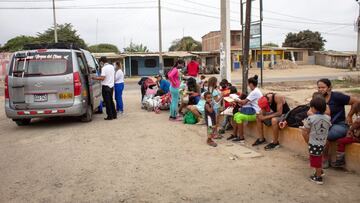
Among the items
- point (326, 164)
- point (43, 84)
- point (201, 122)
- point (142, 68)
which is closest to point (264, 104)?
point (326, 164)

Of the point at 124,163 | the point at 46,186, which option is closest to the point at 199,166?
the point at 124,163

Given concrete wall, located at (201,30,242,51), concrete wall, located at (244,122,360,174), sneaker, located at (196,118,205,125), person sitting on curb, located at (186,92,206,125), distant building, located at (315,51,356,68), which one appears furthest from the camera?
concrete wall, located at (201,30,242,51)

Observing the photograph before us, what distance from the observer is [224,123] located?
798cm

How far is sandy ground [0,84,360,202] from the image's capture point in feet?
13.7

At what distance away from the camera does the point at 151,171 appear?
5094 millimetres

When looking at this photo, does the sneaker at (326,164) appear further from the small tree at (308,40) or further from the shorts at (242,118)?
the small tree at (308,40)

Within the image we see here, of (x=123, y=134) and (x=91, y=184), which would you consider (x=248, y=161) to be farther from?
(x=123, y=134)

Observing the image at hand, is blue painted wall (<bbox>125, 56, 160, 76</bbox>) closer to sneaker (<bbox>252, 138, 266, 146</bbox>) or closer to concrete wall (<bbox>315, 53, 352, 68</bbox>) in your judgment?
concrete wall (<bbox>315, 53, 352, 68</bbox>)

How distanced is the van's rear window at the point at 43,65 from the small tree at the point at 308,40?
64.6 metres

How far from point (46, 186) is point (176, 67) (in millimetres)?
5463

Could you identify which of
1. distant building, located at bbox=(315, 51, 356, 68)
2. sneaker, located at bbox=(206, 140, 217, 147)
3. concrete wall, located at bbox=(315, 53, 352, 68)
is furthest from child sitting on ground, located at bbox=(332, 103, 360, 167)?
concrete wall, located at bbox=(315, 53, 352, 68)

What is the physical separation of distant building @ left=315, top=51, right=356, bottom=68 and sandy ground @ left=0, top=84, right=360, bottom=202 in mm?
49812

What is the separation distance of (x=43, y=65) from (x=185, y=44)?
51531mm

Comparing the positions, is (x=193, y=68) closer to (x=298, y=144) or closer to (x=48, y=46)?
(x=48, y=46)
